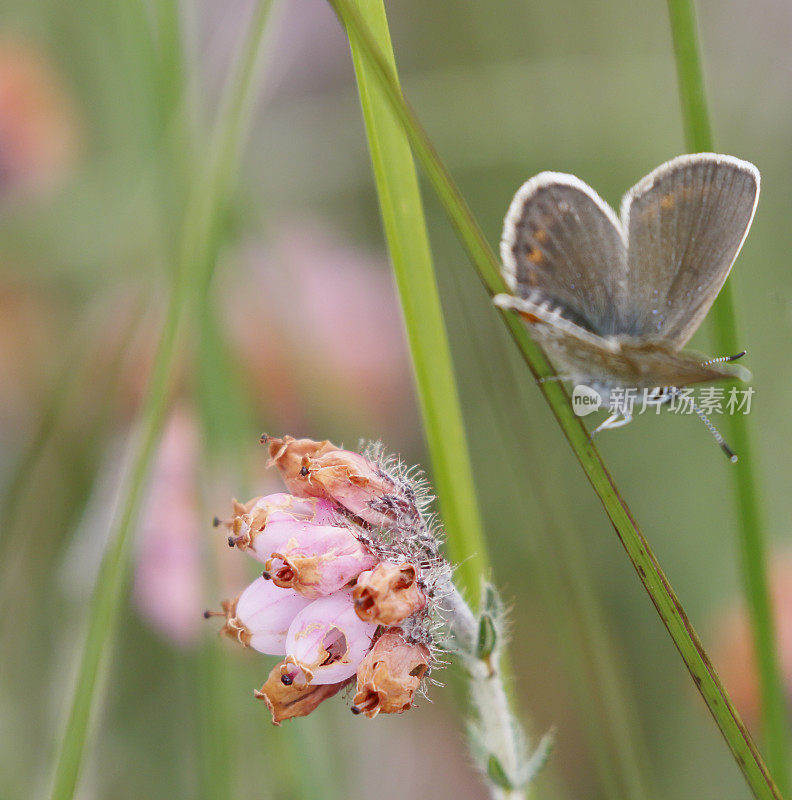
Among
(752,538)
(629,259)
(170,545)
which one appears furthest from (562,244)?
(170,545)

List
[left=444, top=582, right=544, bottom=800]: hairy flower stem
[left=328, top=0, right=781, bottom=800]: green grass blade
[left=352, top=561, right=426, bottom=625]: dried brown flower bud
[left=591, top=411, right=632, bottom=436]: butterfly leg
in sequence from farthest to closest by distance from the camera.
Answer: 1. [left=591, top=411, right=632, bottom=436]: butterfly leg
2. [left=444, top=582, right=544, bottom=800]: hairy flower stem
3. [left=352, top=561, right=426, bottom=625]: dried brown flower bud
4. [left=328, top=0, right=781, bottom=800]: green grass blade

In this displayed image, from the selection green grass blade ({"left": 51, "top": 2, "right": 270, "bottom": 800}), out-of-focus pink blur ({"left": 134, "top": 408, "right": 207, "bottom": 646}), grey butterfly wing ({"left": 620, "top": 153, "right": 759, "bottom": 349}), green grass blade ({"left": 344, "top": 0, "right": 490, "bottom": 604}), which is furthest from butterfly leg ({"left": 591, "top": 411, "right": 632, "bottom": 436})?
out-of-focus pink blur ({"left": 134, "top": 408, "right": 207, "bottom": 646})

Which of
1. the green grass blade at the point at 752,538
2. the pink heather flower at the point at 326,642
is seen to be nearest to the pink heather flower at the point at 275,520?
the pink heather flower at the point at 326,642

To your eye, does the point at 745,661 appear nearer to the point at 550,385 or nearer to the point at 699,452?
the point at 699,452

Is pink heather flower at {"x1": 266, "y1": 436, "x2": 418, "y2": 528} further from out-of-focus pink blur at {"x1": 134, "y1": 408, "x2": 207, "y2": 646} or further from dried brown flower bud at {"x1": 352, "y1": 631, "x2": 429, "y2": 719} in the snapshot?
out-of-focus pink blur at {"x1": 134, "y1": 408, "x2": 207, "y2": 646}

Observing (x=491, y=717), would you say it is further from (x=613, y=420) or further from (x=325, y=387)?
(x=325, y=387)

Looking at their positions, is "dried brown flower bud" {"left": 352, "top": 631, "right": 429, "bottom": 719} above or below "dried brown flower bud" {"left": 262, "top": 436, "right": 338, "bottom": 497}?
below

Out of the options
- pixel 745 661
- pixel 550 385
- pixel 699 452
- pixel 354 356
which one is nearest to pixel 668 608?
pixel 550 385
